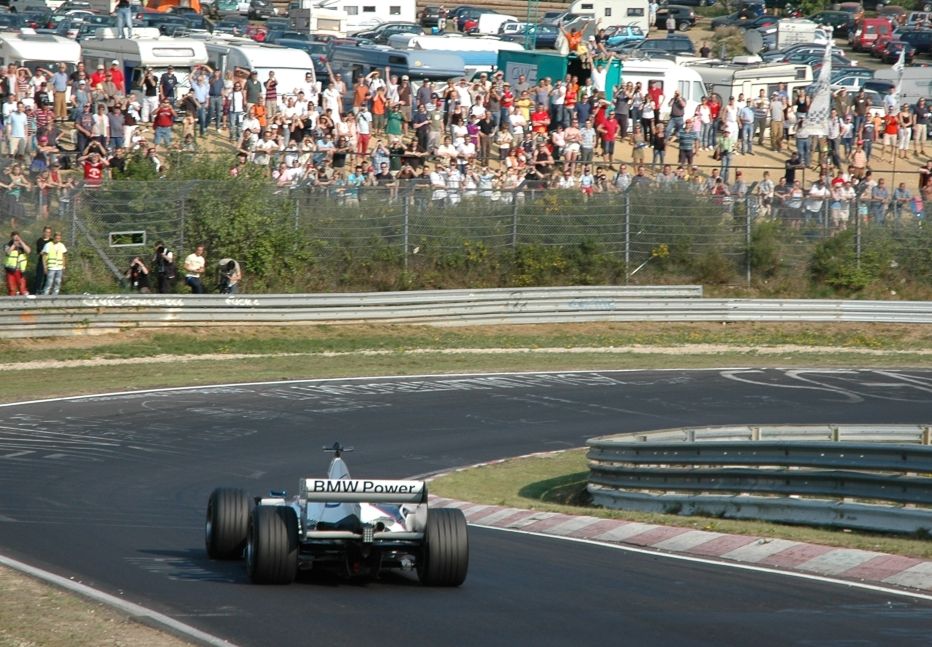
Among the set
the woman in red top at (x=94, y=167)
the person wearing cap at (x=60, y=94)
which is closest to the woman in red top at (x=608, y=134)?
the woman in red top at (x=94, y=167)

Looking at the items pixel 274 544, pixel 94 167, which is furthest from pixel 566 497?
pixel 94 167

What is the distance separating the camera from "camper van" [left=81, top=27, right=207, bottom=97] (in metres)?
37.4

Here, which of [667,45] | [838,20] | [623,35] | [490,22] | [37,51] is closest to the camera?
[37,51]

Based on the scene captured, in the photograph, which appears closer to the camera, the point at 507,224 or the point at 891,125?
the point at 507,224

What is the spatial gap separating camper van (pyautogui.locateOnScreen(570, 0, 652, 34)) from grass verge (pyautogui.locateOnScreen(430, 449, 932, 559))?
50.0m

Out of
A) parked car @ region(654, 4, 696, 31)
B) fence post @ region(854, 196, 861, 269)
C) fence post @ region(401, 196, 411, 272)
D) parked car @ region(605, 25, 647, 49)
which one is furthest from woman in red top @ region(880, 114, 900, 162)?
parked car @ region(654, 4, 696, 31)

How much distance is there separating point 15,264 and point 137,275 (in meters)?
2.52

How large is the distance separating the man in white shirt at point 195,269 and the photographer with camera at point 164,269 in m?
0.31

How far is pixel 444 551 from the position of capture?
10.1 metres

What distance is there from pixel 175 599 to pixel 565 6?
72.7 meters

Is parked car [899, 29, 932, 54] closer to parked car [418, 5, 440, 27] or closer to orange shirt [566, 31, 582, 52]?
parked car [418, 5, 440, 27]

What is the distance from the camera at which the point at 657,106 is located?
38.3 metres

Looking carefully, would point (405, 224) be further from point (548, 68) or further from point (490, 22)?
point (490, 22)

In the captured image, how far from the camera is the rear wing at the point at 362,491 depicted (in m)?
10.0
